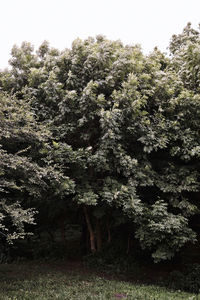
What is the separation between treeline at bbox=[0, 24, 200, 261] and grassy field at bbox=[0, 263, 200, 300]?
109 centimetres

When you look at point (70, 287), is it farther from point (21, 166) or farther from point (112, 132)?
point (112, 132)

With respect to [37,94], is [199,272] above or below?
below

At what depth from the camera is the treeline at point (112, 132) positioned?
7.70 metres

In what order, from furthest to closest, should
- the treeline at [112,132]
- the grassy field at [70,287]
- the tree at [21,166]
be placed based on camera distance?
the treeline at [112,132] < the grassy field at [70,287] < the tree at [21,166]

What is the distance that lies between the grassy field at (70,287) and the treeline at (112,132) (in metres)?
1.09

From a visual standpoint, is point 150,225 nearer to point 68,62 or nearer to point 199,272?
point 199,272

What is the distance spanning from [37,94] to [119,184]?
4.03 meters

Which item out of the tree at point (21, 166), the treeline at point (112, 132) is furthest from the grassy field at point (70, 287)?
the tree at point (21, 166)

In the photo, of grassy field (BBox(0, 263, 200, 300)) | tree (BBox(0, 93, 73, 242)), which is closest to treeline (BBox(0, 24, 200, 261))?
tree (BBox(0, 93, 73, 242))

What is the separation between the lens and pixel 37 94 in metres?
9.13

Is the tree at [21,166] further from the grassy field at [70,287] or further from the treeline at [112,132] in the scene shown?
the grassy field at [70,287]

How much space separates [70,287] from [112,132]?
4.49 metres

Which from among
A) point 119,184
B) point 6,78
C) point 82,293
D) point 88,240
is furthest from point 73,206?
point 6,78

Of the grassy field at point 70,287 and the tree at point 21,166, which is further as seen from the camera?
the grassy field at point 70,287
